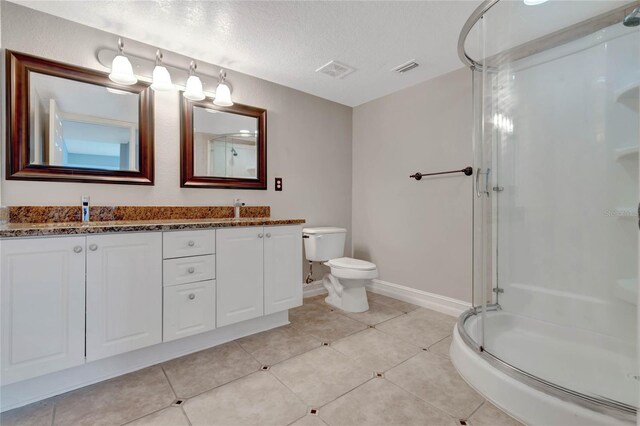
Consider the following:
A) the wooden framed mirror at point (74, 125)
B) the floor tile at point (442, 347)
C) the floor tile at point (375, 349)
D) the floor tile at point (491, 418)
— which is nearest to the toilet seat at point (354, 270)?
the floor tile at point (375, 349)

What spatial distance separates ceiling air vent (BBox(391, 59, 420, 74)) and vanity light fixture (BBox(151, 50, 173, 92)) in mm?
1795

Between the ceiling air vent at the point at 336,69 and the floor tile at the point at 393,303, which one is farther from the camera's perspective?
the floor tile at the point at 393,303

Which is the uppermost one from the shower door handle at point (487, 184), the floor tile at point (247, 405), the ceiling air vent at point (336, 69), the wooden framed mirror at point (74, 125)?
the ceiling air vent at point (336, 69)

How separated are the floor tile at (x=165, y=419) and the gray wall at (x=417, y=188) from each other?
216 centimetres

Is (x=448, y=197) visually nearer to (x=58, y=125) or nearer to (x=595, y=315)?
(x=595, y=315)

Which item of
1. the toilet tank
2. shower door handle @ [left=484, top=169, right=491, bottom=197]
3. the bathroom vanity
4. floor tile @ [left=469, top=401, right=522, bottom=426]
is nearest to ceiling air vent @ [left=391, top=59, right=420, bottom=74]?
shower door handle @ [left=484, top=169, right=491, bottom=197]

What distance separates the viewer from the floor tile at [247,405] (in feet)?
4.08

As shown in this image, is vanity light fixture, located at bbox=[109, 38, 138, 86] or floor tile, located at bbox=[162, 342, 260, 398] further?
vanity light fixture, located at bbox=[109, 38, 138, 86]

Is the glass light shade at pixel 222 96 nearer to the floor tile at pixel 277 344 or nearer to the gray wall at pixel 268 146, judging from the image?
the gray wall at pixel 268 146

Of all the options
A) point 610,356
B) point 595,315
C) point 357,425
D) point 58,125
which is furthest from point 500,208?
point 58,125

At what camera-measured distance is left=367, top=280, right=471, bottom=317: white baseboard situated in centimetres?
243

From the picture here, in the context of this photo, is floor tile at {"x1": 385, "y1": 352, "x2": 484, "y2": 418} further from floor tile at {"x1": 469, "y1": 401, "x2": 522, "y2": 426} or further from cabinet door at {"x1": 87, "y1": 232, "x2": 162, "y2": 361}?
cabinet door at {"x1": 87, "y1": 232, "x2": 162, "y2": 361}

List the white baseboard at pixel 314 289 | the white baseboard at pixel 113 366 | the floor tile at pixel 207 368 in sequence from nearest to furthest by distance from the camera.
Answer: the white baseboard at pixel 113 366, the floor tile at pixel 207 368, the white baseboard at pixel 314 289

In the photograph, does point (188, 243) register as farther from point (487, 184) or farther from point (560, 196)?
point (560, 196)
